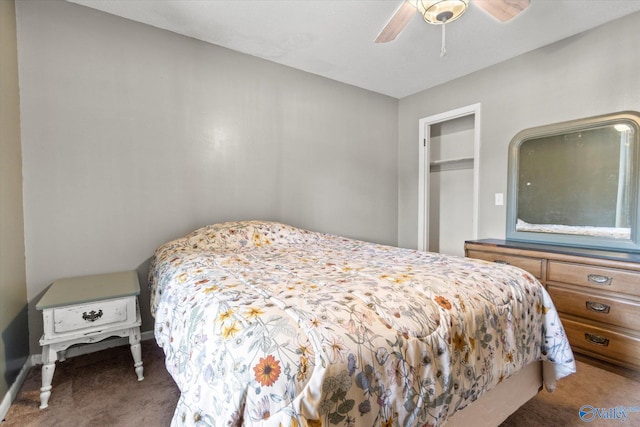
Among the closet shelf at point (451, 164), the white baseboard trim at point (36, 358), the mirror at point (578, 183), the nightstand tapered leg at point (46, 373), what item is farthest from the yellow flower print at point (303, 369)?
the closet shelf at point (451, 164)

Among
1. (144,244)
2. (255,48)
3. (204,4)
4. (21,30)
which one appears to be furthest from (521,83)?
(21,30)

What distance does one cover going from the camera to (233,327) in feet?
2.77

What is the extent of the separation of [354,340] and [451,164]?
3412mm

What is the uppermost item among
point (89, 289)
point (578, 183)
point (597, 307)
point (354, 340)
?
point (578, 183)

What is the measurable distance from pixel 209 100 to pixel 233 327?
225 centimetres

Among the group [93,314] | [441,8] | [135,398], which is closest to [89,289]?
[93,314]

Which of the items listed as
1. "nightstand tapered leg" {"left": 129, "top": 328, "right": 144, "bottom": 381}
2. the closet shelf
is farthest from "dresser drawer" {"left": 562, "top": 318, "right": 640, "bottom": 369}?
"nightstand tapered leg" {"left": 129, "top": 328, "right": 144, "bottom": 381}

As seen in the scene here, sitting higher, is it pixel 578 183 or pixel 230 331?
pixel 578 183

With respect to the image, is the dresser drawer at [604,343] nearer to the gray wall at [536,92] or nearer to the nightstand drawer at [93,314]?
the gray wall at [536,92]

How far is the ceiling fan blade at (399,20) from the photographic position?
5.30 feet

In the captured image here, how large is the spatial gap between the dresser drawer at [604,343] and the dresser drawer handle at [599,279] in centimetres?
30

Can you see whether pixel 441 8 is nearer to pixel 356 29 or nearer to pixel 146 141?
pixel 356 29

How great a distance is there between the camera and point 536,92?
2.64 metres

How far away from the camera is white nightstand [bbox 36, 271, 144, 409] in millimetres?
1520
